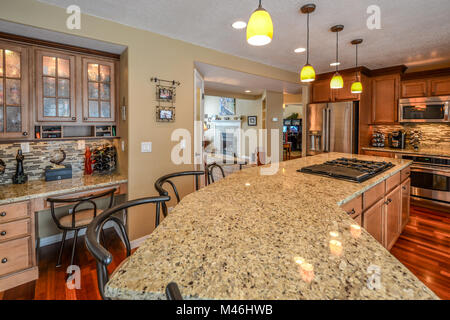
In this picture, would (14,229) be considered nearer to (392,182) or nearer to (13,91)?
(13,91)

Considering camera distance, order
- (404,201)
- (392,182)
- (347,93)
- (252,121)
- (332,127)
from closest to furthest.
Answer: (392,182) → (404,201) → (347,93) → (332,127) → (252,121)

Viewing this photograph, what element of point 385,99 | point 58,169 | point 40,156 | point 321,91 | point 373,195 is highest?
point 321,91

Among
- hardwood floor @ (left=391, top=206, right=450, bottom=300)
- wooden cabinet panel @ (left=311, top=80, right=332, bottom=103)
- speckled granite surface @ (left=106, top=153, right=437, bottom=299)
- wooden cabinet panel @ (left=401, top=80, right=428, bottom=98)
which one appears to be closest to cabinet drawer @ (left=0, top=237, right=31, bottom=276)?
speckled granite surface @ (left=106, top=153, right=437, bottom=299)

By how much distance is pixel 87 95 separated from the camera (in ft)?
8.73

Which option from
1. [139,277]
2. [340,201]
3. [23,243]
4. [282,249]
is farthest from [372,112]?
[23,243]

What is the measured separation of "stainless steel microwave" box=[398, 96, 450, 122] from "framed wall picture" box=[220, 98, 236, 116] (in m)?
6.10

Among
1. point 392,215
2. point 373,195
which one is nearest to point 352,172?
point 373,195

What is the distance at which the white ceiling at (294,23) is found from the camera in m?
2.16

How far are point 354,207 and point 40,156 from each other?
3.21 m

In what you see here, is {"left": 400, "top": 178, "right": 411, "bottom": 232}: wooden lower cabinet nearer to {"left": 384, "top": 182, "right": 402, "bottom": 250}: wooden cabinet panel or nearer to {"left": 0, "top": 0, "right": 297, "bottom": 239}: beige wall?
{"left": 384, "top": 182, "right": 402, "bottom": 250}: wooden cabinet panel

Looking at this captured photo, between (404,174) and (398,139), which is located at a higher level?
(398,139)

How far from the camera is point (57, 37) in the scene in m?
2.31

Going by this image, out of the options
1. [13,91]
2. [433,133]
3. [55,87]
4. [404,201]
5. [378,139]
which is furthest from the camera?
[378,139]
